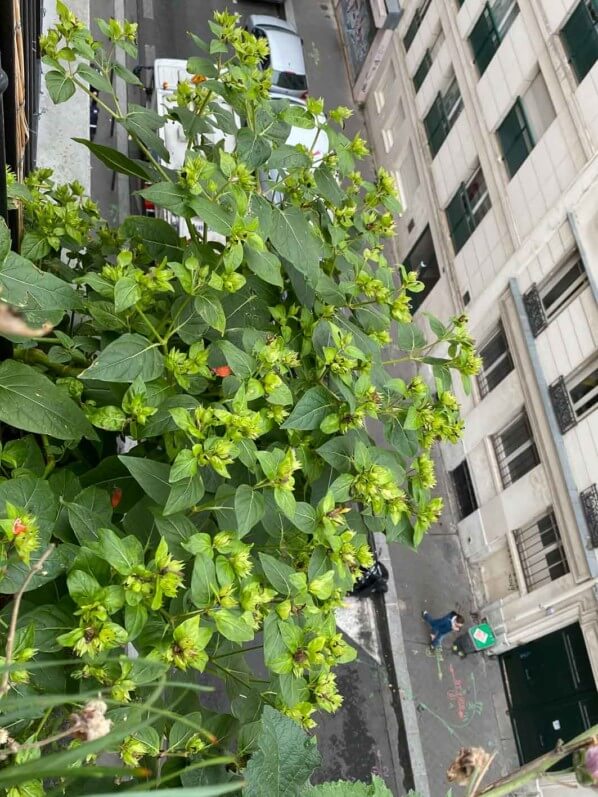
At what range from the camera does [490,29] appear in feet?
34.4

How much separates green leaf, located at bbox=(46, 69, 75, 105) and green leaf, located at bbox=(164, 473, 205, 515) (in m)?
1.99

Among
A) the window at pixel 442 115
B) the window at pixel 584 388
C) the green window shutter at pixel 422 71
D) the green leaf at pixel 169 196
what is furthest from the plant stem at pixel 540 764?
the green window shutter at pixel 422 71

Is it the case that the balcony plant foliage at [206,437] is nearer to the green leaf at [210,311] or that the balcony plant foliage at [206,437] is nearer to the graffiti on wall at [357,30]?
the green leaf at [210,311]

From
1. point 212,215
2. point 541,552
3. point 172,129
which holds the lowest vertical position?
point 541,552

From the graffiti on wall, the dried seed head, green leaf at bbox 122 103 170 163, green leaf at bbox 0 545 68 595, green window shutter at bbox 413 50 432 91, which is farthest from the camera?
the graffiti on wall

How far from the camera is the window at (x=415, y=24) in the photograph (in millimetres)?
12766

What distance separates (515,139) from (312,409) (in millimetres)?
8698

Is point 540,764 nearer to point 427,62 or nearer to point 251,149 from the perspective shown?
point 251,149

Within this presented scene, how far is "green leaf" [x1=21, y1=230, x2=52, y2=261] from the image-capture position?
3.10m

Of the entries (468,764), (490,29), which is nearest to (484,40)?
(490,29)

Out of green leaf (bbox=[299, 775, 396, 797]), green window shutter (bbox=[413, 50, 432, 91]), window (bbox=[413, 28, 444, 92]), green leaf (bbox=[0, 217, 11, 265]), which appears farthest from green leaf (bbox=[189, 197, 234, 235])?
green window shutter (bbox=[413, 50, 432, 91])

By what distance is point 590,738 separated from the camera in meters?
1.16

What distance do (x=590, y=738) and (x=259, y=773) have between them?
1.14 m

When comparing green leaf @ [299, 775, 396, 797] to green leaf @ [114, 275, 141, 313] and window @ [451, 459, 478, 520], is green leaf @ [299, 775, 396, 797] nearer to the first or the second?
green leaf @ [114, 275, 141, 313]
